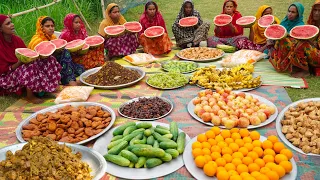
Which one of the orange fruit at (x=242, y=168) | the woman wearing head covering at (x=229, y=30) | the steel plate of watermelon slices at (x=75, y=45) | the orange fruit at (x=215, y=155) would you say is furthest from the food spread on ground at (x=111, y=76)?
the orange fruit at (x=242, y=168)

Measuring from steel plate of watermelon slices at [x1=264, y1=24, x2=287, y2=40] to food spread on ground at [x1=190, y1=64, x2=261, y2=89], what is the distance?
0.74m

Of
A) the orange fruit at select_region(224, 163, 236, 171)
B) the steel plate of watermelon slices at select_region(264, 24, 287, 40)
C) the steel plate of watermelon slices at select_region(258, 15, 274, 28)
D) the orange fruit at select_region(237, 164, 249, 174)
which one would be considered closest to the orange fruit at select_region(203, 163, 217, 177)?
the orange fruit at select_region(224, 163, 236, 171)

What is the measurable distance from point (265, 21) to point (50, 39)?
13.8ft

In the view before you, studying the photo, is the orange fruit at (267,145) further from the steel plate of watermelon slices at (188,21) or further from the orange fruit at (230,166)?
the steel plate of watermelon slices at (188,21)

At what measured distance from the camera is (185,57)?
20.4ft

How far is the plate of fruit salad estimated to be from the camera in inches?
140

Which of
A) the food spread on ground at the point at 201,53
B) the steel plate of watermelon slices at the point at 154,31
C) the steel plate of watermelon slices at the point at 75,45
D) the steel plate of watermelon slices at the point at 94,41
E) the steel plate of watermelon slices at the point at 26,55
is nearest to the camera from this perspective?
the steel plate of watermelon slices at the point at 26,55

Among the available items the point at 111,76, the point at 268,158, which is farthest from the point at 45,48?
the point at 268,158

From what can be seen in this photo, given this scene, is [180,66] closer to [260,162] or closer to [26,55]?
[26,55]

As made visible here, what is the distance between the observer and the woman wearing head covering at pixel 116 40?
6.36 m

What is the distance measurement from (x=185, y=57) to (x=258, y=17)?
187 centimetres

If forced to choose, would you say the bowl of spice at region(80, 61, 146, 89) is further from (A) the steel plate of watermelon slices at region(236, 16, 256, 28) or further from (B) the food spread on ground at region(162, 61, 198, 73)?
(A) the steel plate of watermelon slices at region(236, 16, 256, 28)

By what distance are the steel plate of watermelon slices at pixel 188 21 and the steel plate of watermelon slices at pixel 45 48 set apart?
315cm

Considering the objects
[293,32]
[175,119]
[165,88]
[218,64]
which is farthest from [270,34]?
[175,119]
